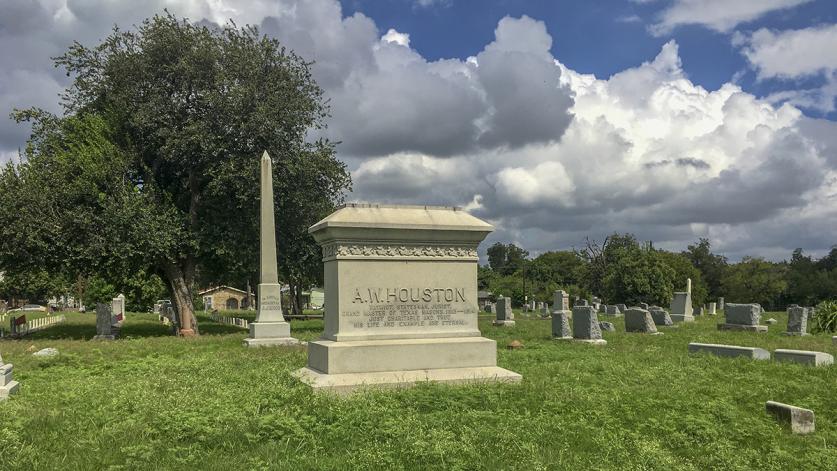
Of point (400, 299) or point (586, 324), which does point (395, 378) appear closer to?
point (400, 299)

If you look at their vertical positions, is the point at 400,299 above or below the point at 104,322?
above

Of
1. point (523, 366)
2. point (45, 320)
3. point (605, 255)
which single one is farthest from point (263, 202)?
point (605, 255)

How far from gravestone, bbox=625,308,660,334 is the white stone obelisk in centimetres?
1124

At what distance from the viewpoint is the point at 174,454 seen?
15.5 feet

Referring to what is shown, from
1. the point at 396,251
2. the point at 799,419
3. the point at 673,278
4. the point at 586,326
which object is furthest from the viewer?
the point at 673,278

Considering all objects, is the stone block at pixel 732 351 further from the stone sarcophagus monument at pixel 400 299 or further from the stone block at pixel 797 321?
the stone block at pixel 797 321

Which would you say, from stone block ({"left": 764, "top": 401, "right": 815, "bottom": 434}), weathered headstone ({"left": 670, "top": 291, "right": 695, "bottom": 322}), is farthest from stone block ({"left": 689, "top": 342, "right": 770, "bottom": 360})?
weathered headstone ({"left": 670, "top": 291, "right": 695, "bottom": 322})

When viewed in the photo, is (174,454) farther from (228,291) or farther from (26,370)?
(228,291)

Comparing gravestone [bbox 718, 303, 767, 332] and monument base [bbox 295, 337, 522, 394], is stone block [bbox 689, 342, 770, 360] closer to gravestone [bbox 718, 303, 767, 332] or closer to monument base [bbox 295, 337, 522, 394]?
monument base [bbox 295, 337, 522, 394]

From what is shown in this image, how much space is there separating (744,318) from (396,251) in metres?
17.9

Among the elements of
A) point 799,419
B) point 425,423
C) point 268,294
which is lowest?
point 799,419

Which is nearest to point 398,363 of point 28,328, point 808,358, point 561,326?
point 808,358

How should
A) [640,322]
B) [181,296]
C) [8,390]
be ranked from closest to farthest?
[8,390] → [640,322] → [181,296]

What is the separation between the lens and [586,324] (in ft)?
53.7
